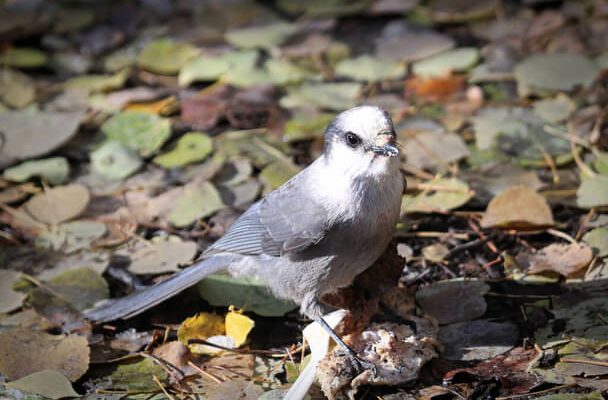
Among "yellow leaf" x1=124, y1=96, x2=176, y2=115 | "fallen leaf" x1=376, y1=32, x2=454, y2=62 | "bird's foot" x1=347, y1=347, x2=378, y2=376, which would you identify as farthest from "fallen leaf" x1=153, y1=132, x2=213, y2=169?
"bird's foot" x1=347, y1=347, x2=378, y2=376

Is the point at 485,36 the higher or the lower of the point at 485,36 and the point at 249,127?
the higher

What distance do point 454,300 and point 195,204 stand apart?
135 cm

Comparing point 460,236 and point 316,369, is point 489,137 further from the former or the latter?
point 316,369

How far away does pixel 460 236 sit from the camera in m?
3.82

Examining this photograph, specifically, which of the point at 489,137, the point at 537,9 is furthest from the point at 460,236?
the point at 537,9

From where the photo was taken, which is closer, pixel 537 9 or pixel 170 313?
pixel 170 313

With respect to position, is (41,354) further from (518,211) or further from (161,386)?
(518,211)

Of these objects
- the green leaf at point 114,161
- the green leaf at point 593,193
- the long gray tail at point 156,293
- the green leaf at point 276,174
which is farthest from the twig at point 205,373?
the green leaf at point 593,193

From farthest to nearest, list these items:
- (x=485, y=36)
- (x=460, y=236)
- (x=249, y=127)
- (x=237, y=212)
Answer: (x=485, y=36)
(x=249, y=127)
(x=237, y=212)
(x=460, y=236)

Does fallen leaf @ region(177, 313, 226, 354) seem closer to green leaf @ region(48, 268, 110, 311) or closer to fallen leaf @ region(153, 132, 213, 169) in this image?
green leaf @ region(48, 268, 110, 311)

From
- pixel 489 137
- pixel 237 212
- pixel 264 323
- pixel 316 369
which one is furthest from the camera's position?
pixel 489 137

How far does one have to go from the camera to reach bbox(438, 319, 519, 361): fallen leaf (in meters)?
3.15

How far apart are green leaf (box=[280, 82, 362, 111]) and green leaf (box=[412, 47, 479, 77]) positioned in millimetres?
390

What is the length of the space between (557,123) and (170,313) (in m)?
2.19
